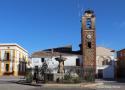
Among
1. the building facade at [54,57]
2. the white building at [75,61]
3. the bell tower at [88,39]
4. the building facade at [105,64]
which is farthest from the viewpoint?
the building facade at [54,57]

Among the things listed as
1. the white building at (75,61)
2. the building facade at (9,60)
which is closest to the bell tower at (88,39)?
the white building at (75,61)

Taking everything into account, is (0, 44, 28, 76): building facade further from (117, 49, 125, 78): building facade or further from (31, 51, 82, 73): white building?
(117, 49, 125, 78): building facade

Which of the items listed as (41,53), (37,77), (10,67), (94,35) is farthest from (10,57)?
(37,77)

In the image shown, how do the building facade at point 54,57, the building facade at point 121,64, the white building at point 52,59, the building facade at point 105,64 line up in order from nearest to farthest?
the building facade at point 105,64
the building facade at point 54,57
the white building at point 52,59
the building facade at point 121,64

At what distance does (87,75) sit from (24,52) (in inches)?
1978

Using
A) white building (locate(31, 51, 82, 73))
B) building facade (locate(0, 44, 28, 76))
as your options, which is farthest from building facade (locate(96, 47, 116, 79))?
building facade (locate(0, 44, 28, 76))

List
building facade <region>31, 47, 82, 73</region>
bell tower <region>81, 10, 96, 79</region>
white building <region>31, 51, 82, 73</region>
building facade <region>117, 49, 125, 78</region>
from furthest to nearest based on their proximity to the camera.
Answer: building facade <region>117, 49, 125, 78</region> → white building <region>31, 51, 82, 73</region> → building facade <region>31, 47, 82, 73</region> → bell tower <region>81, 10, 96, 79</region>

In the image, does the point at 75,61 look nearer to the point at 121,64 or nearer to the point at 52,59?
the point at 52,59

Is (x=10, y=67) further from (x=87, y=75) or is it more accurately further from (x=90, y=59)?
(x=87, y=75)

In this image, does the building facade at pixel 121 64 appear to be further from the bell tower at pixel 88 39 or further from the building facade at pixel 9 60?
the building facade at pixel 9 60

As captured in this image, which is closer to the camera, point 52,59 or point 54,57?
point 54,57

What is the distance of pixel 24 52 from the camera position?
284 feet

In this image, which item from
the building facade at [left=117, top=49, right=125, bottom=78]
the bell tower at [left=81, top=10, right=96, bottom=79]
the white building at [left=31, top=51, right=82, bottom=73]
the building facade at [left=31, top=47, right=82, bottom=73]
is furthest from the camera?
the building facade at [left=117, top=49, right=125, bottom=78]

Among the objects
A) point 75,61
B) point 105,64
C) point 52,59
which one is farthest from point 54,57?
point 105,64
